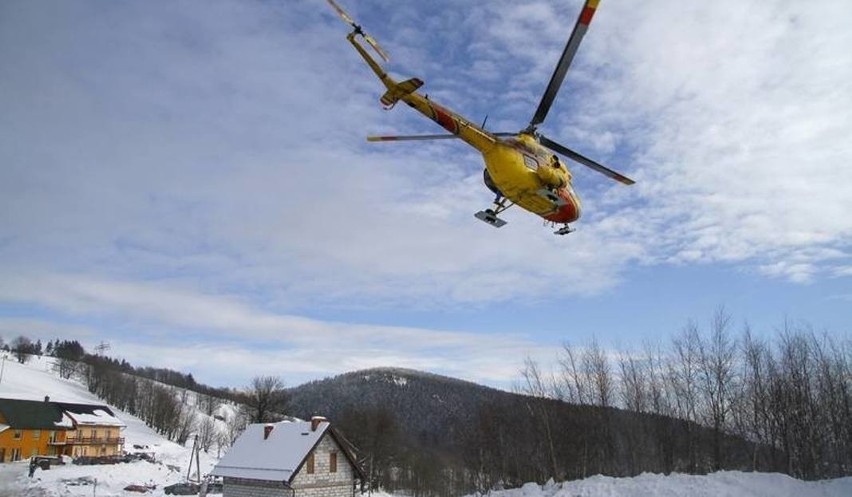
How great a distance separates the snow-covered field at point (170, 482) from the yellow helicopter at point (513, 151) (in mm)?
16380

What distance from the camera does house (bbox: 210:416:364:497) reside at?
36.3m

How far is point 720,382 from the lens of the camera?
40.4 m

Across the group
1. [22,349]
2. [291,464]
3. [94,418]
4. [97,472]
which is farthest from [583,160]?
[22,349]

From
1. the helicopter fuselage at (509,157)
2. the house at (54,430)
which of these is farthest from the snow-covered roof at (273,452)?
the house at (54,430)

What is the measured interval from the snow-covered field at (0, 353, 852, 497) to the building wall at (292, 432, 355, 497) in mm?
10220

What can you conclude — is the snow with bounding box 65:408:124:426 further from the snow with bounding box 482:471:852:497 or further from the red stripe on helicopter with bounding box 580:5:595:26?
the red stripe on helicopter with bounding box 580:5:595:26

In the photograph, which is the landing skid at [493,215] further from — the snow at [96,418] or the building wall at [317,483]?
the snow at [96,418]

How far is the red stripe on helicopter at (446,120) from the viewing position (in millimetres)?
18000

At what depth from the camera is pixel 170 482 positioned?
202 feet

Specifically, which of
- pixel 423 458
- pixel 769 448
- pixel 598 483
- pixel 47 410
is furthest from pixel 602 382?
pixel 47 410

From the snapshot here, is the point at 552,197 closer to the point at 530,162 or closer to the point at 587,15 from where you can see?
the point at 530,162

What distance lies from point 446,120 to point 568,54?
4.16 metres

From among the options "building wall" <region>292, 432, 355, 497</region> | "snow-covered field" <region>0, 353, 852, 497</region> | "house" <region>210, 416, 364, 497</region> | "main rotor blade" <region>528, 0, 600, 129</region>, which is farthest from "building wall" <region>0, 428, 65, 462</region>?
"main rotor blade" <region>528, 0, 600, 129</region>

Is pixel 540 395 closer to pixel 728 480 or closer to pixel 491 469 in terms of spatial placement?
pixel 491 469
